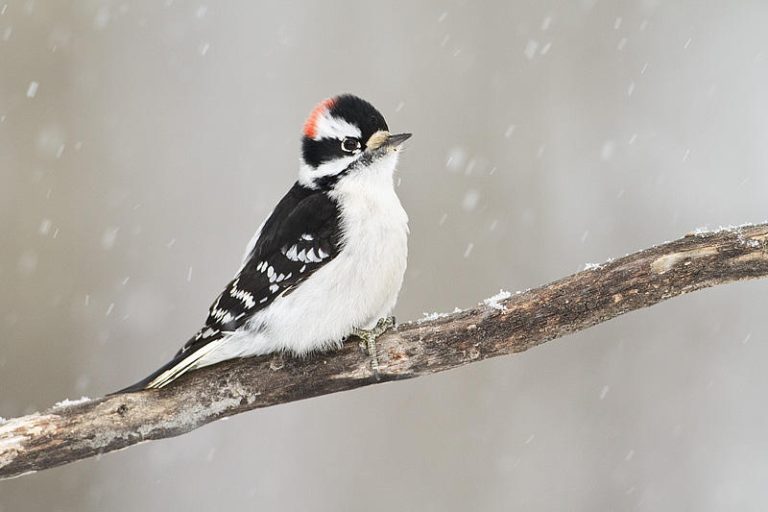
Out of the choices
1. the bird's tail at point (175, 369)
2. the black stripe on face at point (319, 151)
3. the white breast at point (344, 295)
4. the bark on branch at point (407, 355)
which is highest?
the black stripe on face at point (319, 151)

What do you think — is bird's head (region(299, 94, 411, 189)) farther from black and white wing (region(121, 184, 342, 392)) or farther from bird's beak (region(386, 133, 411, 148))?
black and white wing (region(121, 184, 342, 392))

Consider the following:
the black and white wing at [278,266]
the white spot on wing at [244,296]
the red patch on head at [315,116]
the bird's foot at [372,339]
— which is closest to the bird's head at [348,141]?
the red patch on head at [315,116]

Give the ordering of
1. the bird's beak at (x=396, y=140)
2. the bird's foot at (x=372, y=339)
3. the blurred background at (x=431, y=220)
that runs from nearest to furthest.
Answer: the bird's foot at (x=372, y=339)
the bird's beak at (x=396, y=140)
the blurred background at (x=431, y=220)

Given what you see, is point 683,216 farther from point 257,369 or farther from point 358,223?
point 257,369

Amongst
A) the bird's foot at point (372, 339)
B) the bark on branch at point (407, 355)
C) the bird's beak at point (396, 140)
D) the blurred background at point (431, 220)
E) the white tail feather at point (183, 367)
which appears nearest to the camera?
Answer: the bark on branch at point (407, 355)

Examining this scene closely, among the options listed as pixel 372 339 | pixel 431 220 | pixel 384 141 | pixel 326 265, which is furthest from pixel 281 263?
pixel 431 220

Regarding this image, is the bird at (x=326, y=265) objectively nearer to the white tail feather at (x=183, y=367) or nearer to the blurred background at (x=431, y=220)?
the white tail feather at (x=183, y=367)

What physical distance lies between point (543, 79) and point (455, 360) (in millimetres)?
4236

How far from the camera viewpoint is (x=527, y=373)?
22.2 ft

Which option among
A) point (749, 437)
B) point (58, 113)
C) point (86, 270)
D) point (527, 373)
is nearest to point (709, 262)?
point (527, 373)

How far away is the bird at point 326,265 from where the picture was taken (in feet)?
13.1

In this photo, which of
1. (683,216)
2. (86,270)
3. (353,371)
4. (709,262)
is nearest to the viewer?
(709,262)

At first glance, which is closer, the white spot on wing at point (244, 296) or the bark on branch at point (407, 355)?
the bark on branch at point (407, 355)

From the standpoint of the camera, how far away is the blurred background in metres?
6.67
